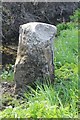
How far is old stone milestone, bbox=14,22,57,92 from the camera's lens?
586 cm

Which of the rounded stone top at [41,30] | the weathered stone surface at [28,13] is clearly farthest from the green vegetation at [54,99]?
the weathered stone surface at [28,13]

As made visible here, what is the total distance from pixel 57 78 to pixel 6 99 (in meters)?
1.03

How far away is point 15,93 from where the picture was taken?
606 centimetres

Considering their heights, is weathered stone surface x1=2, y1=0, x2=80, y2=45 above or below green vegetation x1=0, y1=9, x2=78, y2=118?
above

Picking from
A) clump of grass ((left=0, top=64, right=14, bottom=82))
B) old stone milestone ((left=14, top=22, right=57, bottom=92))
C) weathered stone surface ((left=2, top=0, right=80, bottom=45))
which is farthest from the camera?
weathered stone surface ((left=2, top=0, right=80, bottom=45))

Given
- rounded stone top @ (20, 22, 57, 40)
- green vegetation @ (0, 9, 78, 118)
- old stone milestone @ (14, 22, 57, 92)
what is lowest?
green vegetation @ (0, 9, 78, 118)

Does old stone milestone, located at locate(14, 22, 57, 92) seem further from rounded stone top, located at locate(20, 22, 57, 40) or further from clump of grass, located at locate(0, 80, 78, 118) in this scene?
clump of grass, located at locate(0, 80, 78, 118)

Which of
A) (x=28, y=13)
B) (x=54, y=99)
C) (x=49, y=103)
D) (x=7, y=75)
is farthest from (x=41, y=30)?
(x=28, y=13)

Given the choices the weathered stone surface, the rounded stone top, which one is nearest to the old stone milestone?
the rounded stone top

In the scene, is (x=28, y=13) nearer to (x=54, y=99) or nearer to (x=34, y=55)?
(x=34, y=55)

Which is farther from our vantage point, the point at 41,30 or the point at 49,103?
the point at 41,30

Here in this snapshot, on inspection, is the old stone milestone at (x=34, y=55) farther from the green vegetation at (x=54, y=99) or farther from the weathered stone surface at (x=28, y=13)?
the weathered stone surface at (x=28, y=13)

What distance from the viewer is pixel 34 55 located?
19.4 feet

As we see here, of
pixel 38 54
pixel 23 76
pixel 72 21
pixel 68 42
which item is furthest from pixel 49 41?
pixel 72 21
